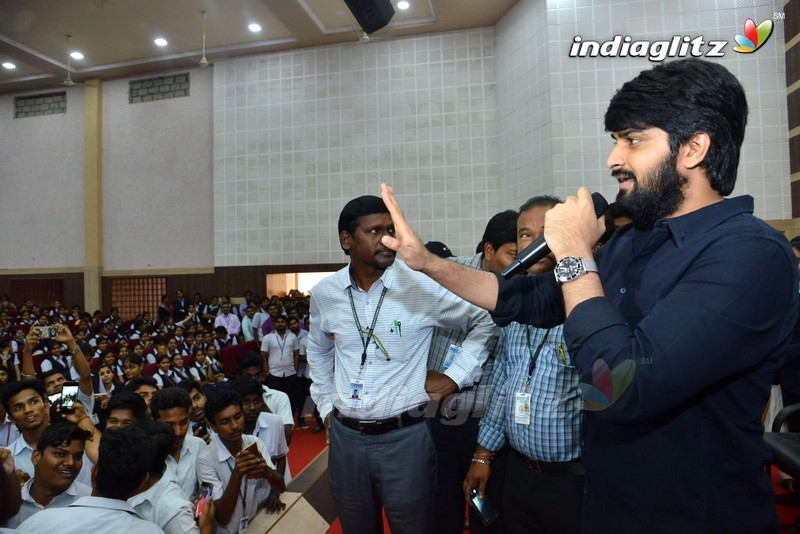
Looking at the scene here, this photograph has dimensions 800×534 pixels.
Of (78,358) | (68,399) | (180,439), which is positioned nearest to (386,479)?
(180,439)

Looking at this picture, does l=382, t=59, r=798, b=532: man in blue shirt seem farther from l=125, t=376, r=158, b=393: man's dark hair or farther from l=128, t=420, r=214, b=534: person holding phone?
l=125, t=376, r=158, b=393: man's dark hair

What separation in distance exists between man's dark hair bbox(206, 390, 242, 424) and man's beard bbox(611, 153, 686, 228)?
2.49 meters

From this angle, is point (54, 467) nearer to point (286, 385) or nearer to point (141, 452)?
point (141, 452)

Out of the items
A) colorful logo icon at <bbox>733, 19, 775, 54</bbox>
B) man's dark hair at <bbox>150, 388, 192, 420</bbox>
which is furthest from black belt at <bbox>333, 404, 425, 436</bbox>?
colorful logo icon at <bbox>733, 19, 775, 54</bbox>

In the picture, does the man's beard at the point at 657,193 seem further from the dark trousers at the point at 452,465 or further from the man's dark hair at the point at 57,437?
the man's dark hair at the point at 57,437

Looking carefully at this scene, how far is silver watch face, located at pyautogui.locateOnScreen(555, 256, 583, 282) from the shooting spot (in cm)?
97

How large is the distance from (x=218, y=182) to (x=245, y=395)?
29.8 ft

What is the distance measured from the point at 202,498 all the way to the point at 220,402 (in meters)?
0.53

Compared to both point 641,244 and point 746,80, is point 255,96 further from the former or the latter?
point 641,244

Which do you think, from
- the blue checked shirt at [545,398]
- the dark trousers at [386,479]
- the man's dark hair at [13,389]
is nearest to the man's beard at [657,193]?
the blue checked shirt at [545,398]

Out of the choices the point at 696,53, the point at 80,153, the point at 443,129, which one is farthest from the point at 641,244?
the point at 80,153

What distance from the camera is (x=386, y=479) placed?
1.95 metres

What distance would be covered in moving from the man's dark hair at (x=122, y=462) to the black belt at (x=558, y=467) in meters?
1.47

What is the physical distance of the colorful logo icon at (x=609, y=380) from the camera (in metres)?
0.85
